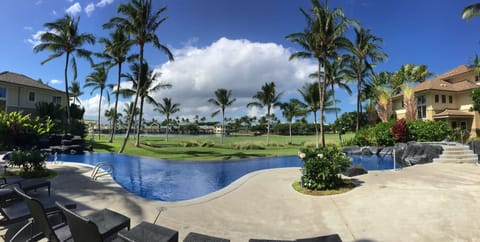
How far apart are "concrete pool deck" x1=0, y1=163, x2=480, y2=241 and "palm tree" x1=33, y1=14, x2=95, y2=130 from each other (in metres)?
19.2

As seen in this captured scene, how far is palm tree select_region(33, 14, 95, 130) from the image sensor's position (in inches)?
821

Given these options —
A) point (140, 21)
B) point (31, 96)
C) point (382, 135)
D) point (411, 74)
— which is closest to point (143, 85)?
point (140, 21)

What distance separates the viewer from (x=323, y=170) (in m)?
6.79

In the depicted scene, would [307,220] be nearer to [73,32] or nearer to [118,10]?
[118,10]

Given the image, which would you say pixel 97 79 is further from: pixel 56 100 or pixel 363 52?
pixel 363 52

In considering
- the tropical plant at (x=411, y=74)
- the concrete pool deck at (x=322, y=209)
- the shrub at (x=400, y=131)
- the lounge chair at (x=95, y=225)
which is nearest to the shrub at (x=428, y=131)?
the shrub at (x=400, y=131)

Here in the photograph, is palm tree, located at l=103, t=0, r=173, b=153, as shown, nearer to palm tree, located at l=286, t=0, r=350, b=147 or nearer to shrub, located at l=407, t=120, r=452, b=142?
palm tree, located at l=286, t=0, r=350, b=147

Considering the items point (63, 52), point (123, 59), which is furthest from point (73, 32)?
point (123, 59)

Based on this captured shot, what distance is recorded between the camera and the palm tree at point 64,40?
20.8 m

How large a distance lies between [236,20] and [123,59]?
553 inches

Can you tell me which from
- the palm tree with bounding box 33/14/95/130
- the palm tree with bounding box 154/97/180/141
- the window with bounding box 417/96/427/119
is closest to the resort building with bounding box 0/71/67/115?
Result: the palm tree with bounding box 33/14/95/130

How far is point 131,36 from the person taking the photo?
1764cm

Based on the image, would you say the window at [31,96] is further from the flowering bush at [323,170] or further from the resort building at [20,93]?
the flowering bush at [323,170]

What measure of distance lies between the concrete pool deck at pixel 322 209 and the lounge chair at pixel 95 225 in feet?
3.71
